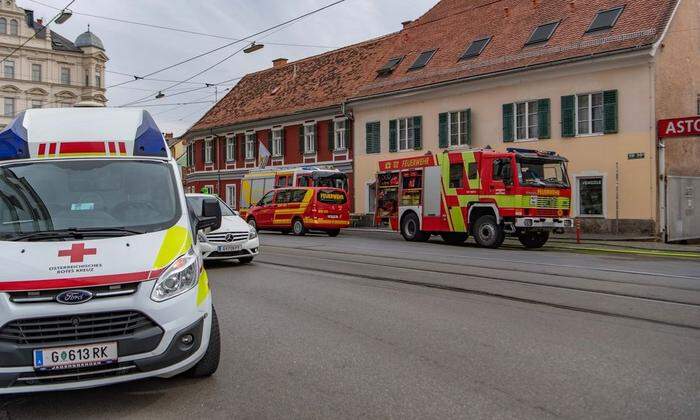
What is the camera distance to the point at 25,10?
6788cm

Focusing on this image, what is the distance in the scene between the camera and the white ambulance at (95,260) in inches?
157

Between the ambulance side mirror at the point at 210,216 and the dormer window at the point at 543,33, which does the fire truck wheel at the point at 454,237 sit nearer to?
the dormer window at the point at 543,33

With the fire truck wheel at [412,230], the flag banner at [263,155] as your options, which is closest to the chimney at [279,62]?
the flag banner at [263,155]

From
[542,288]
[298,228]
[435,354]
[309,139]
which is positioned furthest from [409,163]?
[309,139]

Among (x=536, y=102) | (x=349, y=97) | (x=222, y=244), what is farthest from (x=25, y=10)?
(x=222, y=244)

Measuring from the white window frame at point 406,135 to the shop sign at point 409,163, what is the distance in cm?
873

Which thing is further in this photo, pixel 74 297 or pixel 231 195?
pixel 231 195

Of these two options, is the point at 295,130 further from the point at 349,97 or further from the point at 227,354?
the point at 227,354

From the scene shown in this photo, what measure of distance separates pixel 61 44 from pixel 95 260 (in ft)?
258

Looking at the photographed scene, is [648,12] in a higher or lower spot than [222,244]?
higher

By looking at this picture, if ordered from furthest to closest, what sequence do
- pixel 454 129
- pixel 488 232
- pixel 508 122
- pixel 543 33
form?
pixel 454 129, pixel 508 122, pixel 543 33, pixel 488 232

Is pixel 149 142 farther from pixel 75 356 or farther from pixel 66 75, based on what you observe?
pixel 66 75

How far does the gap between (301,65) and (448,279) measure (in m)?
33.8

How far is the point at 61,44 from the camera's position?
72.8 meters
